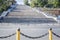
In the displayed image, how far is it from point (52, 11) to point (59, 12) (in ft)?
4.51

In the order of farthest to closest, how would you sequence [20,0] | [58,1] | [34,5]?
1. [20,0]
2. [34,5]
3. [58,1]

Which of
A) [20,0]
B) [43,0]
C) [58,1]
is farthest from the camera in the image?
[20,0]

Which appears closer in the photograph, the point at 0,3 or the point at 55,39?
the point at 55,39

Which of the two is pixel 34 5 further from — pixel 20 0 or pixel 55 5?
pixel 20 0

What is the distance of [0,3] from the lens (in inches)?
1587

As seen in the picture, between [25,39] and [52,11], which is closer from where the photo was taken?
[25,39]

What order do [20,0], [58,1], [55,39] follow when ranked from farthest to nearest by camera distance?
[20,0] → [58,1] → [55,39]

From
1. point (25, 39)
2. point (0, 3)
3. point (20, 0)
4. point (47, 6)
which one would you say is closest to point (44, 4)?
point (47, 6)

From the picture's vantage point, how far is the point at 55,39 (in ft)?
44.5

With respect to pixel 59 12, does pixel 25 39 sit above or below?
above

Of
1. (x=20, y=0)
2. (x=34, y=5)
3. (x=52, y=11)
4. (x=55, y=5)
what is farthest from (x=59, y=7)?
(x=20, y=0)

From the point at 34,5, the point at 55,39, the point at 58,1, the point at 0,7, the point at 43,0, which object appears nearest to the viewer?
the point at 55,39

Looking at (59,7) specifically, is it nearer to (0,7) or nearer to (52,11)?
(52,11)

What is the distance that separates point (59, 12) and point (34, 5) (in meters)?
13.4
